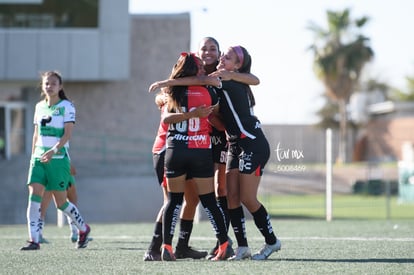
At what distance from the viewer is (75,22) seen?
36.1 metres

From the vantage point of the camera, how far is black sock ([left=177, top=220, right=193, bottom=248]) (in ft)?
30.7

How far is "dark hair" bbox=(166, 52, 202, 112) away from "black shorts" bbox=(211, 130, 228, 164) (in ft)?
2.53

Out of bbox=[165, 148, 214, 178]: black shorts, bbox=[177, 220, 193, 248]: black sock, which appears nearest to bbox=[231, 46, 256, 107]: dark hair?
bbox=[165, 148, 214, 178]: black shorts

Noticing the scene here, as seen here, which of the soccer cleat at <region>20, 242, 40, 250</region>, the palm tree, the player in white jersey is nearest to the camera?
the soccer cleat at <region>20, 242, 40, 250</region>

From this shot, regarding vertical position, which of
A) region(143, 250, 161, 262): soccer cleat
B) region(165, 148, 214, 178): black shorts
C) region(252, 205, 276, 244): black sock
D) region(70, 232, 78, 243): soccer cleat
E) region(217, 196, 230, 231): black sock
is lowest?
region(70, 232, 78, 243): soccer cleat

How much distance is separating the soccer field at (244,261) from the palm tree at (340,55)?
1855 inches

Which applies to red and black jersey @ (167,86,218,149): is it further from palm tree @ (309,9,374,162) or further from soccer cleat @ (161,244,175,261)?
palm tree @ (309,9,374,162)

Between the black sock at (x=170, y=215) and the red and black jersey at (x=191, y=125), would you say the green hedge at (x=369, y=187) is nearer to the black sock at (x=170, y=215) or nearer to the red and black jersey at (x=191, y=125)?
the black sock at (x=170, y=215)

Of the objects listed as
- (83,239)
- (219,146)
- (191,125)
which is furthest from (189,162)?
(83,239)

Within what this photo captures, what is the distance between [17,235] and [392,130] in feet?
173

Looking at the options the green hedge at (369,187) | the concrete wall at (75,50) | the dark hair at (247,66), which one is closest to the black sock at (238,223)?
the dark hair at (247,66)

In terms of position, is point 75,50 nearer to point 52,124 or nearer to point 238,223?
point 52,124

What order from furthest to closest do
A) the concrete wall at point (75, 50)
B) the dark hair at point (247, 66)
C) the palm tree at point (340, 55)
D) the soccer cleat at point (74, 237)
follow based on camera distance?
the palm tree at point (340, 55), the concrete wall at point (75, 50), the soccer cleat at point (74, 237), the dark hair at point (247, 66)

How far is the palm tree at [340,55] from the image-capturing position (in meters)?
59.6
